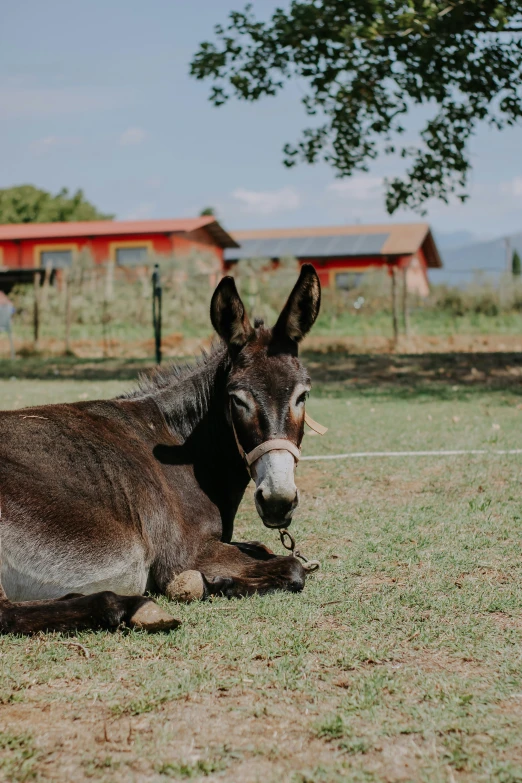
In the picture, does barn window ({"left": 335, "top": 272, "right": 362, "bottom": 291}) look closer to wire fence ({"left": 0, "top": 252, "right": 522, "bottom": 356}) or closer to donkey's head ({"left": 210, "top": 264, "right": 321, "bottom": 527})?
wire fence ({"left": 0, "top": 252, "right": 522, "bottom": 356})

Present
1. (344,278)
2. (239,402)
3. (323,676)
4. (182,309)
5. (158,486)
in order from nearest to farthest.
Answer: (323,676)
(239,402)
(158,486)
(182,309)
(344,278)

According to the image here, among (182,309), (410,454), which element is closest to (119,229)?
(182,309)

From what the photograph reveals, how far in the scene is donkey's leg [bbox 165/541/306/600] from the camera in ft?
14.3

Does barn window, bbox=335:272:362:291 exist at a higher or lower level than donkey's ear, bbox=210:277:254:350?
higher

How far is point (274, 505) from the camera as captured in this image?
158 inches

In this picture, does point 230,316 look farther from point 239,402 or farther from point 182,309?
point 182,309

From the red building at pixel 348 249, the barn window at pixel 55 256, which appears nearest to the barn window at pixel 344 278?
the red building at pixel 348 249

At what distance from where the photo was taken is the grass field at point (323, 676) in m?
2.69

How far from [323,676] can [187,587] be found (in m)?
1.16

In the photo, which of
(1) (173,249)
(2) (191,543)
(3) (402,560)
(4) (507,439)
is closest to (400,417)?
(4) (507,439)

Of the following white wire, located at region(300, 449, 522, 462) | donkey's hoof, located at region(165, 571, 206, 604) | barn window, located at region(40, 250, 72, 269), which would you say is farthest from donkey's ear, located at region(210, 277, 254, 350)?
barn window, located at region(40, 250, 72, 269)

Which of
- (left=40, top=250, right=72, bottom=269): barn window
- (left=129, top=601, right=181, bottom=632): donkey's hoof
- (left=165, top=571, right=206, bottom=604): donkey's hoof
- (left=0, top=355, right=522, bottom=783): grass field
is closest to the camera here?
(left=0, top=355, right=522, bottom=783): grass field

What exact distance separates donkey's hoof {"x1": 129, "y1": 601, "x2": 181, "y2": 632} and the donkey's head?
2.21 ft

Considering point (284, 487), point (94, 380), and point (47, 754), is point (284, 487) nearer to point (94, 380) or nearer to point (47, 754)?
point (47, 754)
